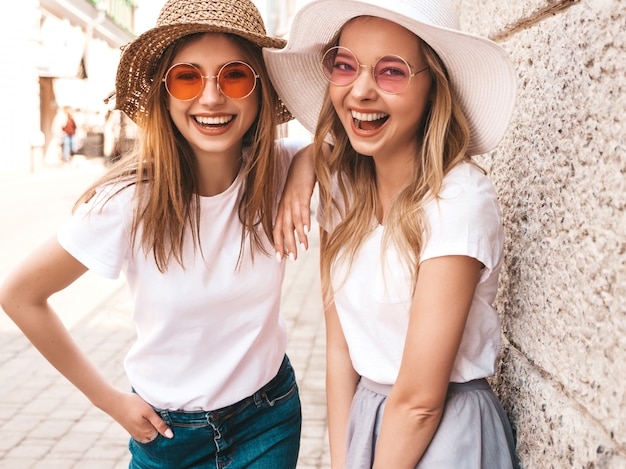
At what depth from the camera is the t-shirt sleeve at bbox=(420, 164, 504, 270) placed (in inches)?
64.6

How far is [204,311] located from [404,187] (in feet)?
2.52

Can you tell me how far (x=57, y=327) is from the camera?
235cm

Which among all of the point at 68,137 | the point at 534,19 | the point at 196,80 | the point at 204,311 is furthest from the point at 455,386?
the point at 68,137

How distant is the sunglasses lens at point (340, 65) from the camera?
1.87 metres

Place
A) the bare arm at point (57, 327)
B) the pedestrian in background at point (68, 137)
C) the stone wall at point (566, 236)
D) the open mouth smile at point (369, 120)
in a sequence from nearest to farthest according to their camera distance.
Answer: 1. the stone wall at point (566, 236)
2. the open mouth smile at point (369, 120)
3. the bare arm at point (57, 327)
4. the pedestrian in background at point (68, 137)

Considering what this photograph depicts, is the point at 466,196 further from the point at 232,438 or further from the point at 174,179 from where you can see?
the point at 232,438

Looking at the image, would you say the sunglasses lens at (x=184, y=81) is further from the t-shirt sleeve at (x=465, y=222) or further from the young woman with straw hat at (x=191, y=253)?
the t-shirt sleeve at (x=465, y=222)

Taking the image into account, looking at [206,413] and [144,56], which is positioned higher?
[144,56]

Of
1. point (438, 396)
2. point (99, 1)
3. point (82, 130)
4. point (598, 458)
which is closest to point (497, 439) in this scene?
point (438, 396)

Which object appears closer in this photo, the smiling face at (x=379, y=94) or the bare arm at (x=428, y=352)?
the bare arm at (x=428, y=352)

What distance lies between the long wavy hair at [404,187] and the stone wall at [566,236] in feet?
0.75

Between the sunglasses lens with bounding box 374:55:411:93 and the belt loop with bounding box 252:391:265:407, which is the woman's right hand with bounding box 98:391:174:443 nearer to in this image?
the belt loop with bounding box 252:391:265:407

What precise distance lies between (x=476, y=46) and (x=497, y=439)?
3.20ft

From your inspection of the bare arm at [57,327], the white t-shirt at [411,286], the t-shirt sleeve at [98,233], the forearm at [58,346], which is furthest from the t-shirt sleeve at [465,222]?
the forearm at [58,346]
